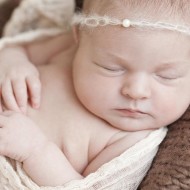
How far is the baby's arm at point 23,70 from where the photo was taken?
4.44 feet

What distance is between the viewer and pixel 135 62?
1215mm

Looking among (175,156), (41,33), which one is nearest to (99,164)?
(175,156)

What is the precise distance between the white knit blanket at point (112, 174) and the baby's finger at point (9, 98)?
15cm

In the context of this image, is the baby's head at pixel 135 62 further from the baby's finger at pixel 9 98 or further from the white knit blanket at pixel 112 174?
the baby's finger at pixel 9 98

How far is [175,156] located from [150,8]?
376mm

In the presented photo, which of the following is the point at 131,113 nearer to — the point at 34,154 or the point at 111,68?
the point at 111,68

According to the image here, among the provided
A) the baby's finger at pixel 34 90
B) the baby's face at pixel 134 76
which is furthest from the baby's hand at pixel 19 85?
the baby's face at pixel 134 76

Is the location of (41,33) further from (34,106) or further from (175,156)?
(175,156)

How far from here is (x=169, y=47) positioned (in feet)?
3.93

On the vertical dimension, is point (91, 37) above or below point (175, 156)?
above

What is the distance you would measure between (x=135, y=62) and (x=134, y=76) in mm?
37

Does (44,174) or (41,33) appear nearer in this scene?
(44,174)

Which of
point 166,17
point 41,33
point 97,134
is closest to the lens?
point 166,17

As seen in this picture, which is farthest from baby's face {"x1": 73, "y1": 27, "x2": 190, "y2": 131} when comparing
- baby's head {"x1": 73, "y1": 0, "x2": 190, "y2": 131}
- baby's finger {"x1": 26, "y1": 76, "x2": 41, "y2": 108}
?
baby's finger {"x1": 26, "y1": 76, "x2": 41, "y2": 108}
